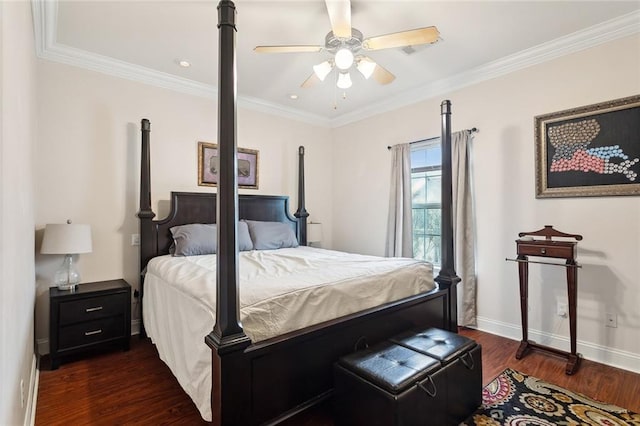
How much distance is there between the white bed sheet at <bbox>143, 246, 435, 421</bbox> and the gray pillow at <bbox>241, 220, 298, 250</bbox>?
843mm

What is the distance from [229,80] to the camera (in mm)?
1414

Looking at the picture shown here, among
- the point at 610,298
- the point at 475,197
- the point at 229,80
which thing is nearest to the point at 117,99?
the point at 229,80

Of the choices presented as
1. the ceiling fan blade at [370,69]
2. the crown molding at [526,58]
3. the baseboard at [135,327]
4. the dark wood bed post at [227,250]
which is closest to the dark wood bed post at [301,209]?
the crown molding at [526,58]

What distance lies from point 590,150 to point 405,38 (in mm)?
1905

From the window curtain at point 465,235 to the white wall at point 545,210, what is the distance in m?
0.08

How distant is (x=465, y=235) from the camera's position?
3.35 meters

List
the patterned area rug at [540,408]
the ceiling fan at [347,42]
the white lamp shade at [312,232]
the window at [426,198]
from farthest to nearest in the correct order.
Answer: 1. the white lamp shade at [312,232]
2. the window at [426,198]
3. the ceiling fan at [347,42]
4. the patterned area rug at [540,408]

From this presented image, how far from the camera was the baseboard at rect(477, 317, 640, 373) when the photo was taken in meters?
2.47

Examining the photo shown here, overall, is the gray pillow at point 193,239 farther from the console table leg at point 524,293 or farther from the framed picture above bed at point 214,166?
the console table leg at point 524,293

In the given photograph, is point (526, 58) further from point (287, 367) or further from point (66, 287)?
point (66, 287)

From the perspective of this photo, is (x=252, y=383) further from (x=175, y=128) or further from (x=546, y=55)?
(x=546, y=55)

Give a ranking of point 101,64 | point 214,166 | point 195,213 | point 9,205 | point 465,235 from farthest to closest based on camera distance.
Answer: point 214,166 < point 195,213 < point 465,235 < point 101,64 < point 9,205

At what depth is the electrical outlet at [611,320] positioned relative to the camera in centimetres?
253

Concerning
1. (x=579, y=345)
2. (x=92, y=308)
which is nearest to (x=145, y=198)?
(x=92, y=308)
